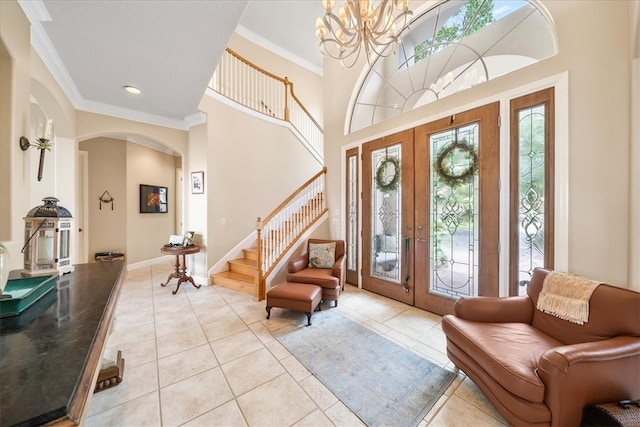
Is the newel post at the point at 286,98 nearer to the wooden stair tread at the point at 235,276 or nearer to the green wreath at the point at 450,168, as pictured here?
the wooden stair tread at the point at 235,276

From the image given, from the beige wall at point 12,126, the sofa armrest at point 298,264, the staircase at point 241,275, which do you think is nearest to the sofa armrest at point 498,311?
the sofa armrest at point 298,264

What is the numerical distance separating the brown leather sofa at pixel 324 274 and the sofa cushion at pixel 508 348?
5.07 ft

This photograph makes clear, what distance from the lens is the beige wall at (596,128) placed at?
1934 millimetres

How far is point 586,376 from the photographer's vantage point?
1354 millimetres

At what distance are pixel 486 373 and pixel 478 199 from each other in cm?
180

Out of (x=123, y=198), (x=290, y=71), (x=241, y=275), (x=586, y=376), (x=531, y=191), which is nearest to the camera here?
(x=586, y=376)

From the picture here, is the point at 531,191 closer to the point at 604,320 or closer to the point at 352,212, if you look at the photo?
the point at 604,320

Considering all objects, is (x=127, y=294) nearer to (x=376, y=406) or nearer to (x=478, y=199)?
(x=376, y=406)

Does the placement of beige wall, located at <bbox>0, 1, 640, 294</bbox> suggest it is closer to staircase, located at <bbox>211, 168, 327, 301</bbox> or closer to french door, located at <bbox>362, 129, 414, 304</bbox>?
french door, located at <bbox>362, 129, 414, 304</bbox>

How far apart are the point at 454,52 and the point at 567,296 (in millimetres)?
2929

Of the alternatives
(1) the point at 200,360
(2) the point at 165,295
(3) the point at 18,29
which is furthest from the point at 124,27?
(2) the point at 165,295

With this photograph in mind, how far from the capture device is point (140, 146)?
5.62 m

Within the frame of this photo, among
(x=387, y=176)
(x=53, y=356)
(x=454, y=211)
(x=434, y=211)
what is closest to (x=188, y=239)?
(x=387, y=176)

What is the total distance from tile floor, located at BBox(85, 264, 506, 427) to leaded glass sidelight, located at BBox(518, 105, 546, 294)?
1224 millimetres
